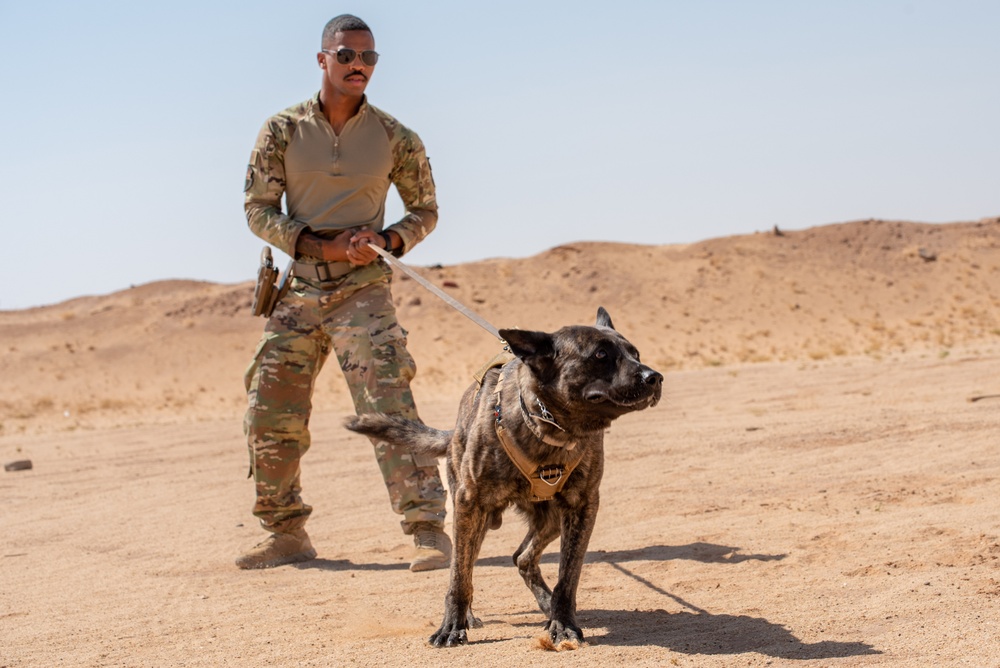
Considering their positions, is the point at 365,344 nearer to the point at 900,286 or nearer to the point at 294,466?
the point at 294,466

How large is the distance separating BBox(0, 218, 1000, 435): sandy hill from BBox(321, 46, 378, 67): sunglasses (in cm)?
1661

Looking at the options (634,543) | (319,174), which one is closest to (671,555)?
(634,543)

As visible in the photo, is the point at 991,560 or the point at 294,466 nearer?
the point at 991,560

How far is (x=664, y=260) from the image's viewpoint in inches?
1567

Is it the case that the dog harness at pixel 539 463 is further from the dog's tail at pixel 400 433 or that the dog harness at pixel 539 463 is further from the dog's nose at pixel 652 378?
the dog's tail at pixel 400 433

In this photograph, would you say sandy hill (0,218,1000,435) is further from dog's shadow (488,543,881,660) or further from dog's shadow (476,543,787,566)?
dog's shadow (488,543,881,660)

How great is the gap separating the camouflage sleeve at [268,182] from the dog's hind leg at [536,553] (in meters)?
2.58

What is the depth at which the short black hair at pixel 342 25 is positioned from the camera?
7.00 metres

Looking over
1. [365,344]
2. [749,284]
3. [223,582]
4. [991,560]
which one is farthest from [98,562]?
[749,284]

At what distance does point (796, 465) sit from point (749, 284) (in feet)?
91.8

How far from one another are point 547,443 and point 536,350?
0.41m

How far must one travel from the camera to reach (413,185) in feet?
24.9

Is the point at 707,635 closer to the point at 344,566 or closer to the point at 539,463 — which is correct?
the point at 539,463

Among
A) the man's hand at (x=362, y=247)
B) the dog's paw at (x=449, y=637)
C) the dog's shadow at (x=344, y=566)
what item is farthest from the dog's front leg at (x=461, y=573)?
the man's hand at (x=362, y=247)
